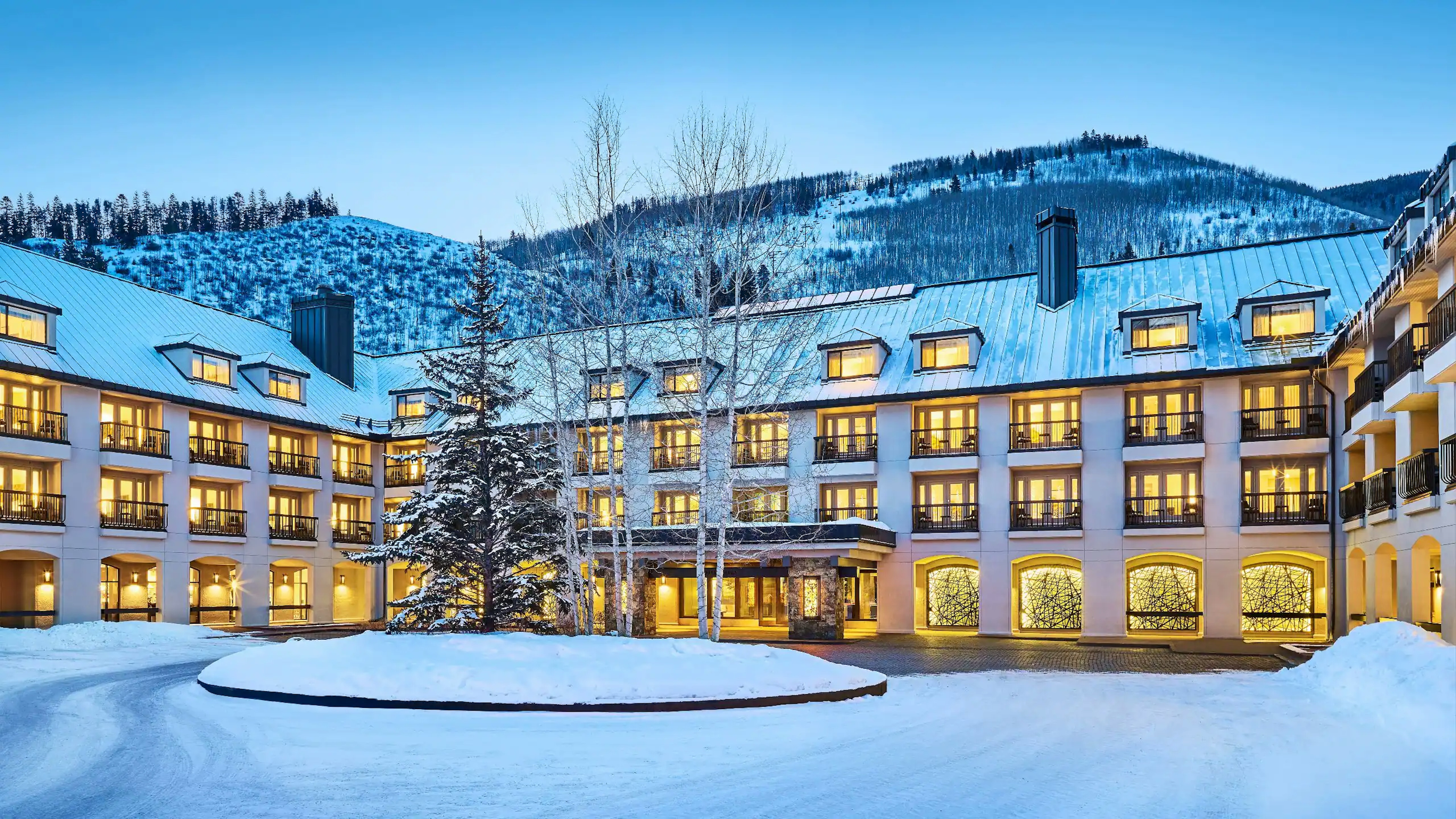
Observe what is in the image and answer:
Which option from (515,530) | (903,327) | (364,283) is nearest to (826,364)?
(903,327)

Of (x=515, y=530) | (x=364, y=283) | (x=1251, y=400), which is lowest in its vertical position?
(x=515, y=530)

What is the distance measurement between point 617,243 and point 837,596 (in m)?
15.7

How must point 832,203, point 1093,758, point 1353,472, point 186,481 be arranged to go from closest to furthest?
point 1093,758 < point 1353,472 < point 186,481 < point 832,203

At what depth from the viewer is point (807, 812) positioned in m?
9.61

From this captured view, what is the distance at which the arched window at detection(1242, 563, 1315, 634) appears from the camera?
117 ft

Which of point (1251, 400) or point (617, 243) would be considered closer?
point (617, 243)

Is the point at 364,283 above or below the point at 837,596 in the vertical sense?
above

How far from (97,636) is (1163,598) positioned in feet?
105

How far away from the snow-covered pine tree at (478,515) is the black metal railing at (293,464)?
22180 mm

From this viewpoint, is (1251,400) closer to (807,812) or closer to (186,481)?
(807,812)

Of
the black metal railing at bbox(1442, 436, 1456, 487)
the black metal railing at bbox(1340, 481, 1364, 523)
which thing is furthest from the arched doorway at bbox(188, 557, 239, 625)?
the black metal railing at bbox(1442, 436, 1456, 487)

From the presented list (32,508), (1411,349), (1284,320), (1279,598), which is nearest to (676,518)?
(1279,598)

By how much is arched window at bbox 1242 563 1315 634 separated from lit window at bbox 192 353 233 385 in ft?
119

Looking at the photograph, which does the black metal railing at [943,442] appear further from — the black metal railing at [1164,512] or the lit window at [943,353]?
the black metal railing at [1164,512]
